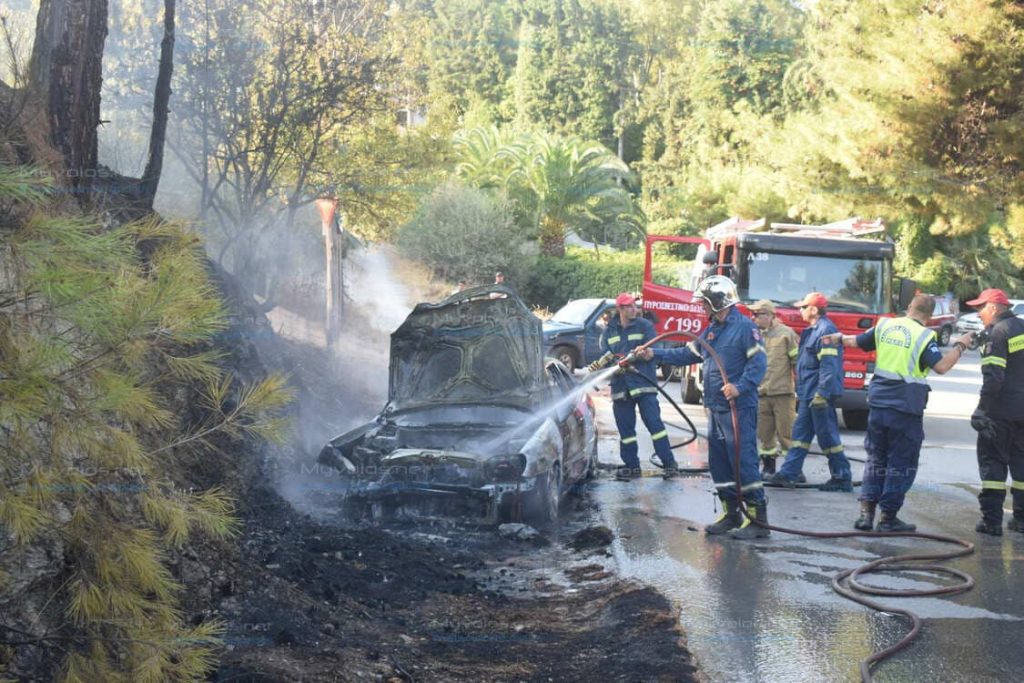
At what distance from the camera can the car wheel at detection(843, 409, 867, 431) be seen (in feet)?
49.8

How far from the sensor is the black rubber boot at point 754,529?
812cm

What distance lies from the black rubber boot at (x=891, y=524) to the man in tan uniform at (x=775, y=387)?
2.71 m

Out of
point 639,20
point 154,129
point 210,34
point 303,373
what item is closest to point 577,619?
point 154,129

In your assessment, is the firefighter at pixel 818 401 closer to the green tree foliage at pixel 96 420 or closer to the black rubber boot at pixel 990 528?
the black rubber boot at pixel 990 528

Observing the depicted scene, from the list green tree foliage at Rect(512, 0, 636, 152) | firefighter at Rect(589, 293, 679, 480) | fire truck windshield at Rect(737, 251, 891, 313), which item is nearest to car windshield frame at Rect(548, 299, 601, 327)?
fire truck windshield at Rect(737, 251, 891, 313)

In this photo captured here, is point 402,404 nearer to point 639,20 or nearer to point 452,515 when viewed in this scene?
point 452,515

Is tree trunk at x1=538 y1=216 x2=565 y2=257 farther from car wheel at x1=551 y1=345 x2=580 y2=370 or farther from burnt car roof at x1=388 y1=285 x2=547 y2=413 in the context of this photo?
burnt car roof at x1=388 y1=285 x2=547 y2=413

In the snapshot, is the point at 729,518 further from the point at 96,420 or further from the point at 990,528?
the point at 96,420

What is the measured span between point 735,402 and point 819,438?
245cm

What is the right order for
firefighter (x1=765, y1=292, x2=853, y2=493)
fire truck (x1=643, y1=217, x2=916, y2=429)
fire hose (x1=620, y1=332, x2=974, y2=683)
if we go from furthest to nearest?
fire truck (x1=643, y1=217, x2=916, y2=429) < firefighter (x1=765, y1=292, x2=853, y2=493) < fire hose (x1=620, y1=332, x2=974, y2=683)

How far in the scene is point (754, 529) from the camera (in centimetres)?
816

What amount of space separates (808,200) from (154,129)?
19987mm

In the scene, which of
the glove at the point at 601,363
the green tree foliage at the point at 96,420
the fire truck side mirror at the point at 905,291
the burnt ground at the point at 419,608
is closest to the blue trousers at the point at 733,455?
the burnt ground at the point at 419,608

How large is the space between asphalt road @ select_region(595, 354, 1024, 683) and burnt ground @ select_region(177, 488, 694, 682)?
307 millimetres
